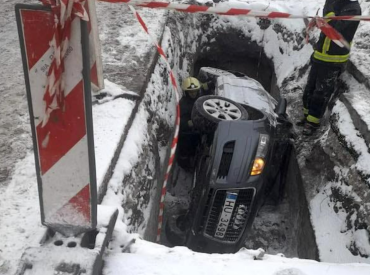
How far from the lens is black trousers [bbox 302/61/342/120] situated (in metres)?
5.14

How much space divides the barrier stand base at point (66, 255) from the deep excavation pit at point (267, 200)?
8.69 feet

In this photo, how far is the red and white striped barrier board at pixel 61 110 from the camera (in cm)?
179

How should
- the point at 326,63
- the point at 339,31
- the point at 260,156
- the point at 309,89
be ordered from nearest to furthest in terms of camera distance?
the point at 260,156 → the point at 339,31 → the point at 326,63 → the point at 309,89

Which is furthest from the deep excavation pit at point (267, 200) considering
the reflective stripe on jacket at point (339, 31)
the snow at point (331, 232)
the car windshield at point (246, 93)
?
the reflective stripe on jacket at point (339, 31)

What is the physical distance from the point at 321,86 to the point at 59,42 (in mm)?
4156

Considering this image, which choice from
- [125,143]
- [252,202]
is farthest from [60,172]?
[252,202]

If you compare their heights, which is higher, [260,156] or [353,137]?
[353,137]

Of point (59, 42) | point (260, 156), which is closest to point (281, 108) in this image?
point (260, 156)

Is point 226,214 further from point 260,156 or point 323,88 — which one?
point 323,88

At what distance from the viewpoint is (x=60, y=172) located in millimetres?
2141

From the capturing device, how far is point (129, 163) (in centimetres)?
385

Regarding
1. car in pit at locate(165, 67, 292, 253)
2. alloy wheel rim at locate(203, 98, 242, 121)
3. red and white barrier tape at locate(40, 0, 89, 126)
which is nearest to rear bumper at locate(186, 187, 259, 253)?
car in pit at locate(165, 67, 292, 253)

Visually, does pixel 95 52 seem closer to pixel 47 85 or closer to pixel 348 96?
pixel 47 85

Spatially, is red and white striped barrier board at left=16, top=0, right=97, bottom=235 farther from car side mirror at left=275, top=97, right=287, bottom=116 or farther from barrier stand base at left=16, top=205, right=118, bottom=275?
car side mirror at left=275, top=97, right=287, bottom=116
